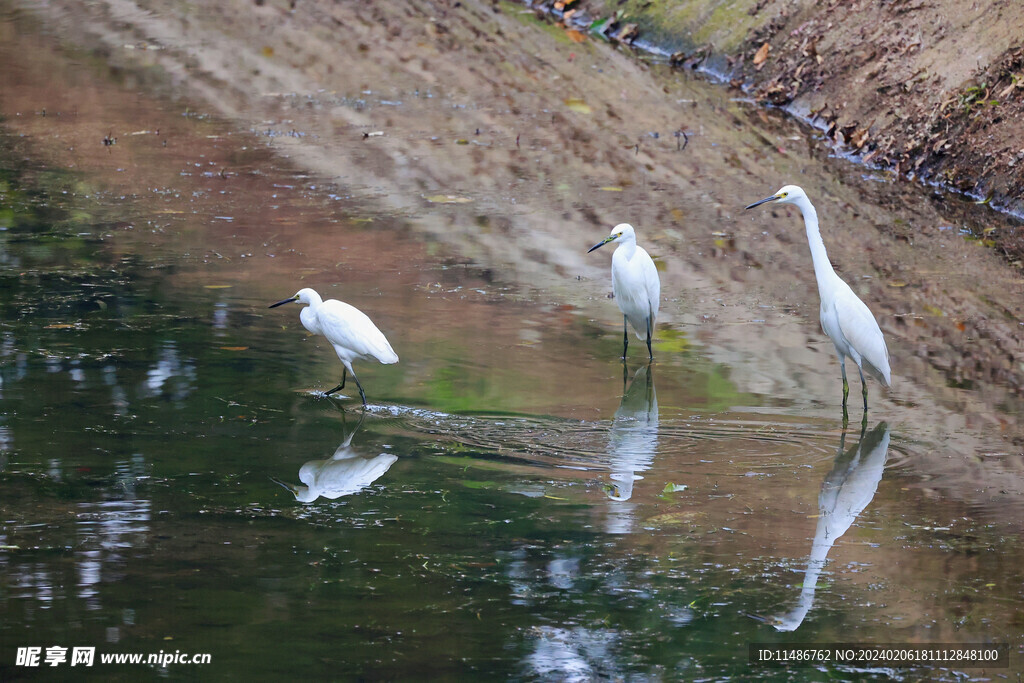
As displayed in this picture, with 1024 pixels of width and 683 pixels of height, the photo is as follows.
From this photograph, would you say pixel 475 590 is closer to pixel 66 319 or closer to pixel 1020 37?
pixel 66 319

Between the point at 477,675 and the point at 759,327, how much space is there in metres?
5.08

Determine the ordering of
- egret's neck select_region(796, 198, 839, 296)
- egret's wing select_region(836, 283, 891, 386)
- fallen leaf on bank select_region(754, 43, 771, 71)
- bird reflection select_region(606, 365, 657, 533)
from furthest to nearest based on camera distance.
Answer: fallen leaf on bank select_region(754, 43, 771, 71) → egret's neck select_region(796, 198, 839, 296) → egret's wing select_region(836, 283, 891, 386) → bird reflection select_region(606, 365, 657, 533)

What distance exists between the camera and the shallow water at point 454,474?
4820 mm

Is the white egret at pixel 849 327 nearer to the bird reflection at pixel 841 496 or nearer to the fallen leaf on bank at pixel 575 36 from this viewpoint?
the bird reflection at pixel 841 496

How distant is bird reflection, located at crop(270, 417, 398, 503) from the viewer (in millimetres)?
6152

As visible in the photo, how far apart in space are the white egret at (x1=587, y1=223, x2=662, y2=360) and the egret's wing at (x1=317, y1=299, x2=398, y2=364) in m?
1.84

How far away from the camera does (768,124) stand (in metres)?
16.5

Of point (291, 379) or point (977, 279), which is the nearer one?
point (291, 379)

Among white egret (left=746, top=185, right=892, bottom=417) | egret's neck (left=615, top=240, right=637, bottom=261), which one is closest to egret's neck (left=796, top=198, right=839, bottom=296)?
white egret (left=746, top=185, right=892, bottom=417)

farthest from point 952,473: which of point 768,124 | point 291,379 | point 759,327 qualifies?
point 768,124

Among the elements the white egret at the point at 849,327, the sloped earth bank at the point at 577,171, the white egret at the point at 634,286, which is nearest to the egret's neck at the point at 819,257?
the white egret at the point at 849,327

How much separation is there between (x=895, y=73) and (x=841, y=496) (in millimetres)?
10963

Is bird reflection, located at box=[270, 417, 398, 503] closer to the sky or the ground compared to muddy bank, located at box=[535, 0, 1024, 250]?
closer to the ground

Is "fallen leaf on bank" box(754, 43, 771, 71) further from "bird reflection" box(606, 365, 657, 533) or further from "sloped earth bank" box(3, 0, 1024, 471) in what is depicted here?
"bird reflection" box(606, 365, 657, 533)
